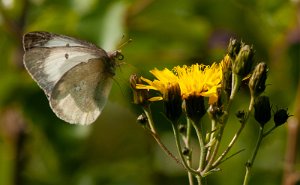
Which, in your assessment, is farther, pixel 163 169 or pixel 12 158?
pixel 163 169

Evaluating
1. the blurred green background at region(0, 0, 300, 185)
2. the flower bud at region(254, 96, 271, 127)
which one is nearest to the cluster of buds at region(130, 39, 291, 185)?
the flower bud at region(254, 96, 271, 127)

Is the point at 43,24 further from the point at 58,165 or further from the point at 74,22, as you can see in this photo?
the point at 58,165

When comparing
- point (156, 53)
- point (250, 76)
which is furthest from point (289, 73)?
point (250, 76)

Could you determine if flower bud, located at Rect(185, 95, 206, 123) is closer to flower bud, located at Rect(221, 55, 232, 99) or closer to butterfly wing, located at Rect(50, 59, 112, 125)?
flower bud, located at Rect(221, 55, 232, 99)

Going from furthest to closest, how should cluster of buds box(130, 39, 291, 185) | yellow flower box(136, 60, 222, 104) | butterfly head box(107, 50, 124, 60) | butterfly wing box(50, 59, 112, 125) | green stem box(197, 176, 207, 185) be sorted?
butterfly head box(107, 50, 124, 60)
butterfly wing box(50, 59, 112, 125)
yellow flower box(136, 60, 222, 104)
cluster of buds box(130, 39, 291, 185)
green stem box(197, 176, 207, 185)

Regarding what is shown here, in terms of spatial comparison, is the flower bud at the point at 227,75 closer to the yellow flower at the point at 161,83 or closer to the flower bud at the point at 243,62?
the flower bud at the point at 243,62

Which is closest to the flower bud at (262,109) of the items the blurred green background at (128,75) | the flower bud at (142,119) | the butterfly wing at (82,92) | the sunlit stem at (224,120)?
the sunlit stem at (224,120)
